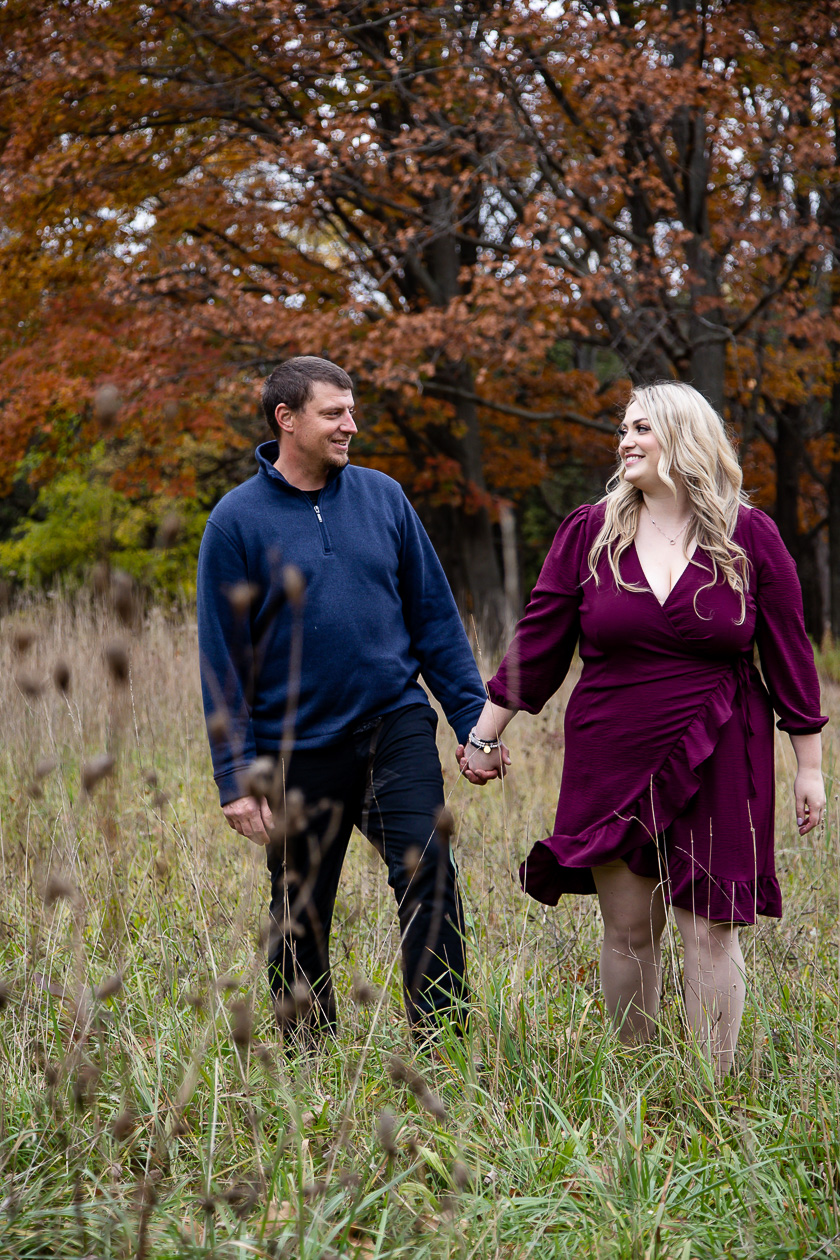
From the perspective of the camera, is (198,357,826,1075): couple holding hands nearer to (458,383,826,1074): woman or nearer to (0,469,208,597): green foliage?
(458,383,826,1074): woman

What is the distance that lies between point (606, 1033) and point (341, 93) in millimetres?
11720

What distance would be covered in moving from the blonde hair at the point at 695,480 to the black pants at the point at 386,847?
794mm

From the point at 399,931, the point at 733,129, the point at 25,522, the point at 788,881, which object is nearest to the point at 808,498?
the point at 733,129

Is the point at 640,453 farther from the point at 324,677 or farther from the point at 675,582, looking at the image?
the point at 324,677

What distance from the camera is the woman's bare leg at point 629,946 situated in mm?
3102

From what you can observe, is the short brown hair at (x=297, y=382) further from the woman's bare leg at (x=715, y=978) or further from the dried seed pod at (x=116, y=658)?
the dried seed pod at (x=116, y=658)

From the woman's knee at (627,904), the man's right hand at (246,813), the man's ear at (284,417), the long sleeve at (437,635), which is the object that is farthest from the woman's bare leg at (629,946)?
the man's ear at (284,417)

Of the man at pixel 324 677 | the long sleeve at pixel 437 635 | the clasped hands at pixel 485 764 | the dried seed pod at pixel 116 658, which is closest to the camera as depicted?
the dried seed pod at pixel 116 658

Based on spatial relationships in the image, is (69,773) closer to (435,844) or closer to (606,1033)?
(435,844)

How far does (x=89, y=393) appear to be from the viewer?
1083cm

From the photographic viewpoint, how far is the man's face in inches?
133

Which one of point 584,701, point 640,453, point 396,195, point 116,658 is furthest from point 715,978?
point 396,195

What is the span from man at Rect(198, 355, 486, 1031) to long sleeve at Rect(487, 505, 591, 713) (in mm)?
315

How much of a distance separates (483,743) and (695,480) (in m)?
0.98
